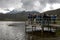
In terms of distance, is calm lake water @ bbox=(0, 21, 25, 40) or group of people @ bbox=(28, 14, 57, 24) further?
calm lake water @ bbox=(0, 21, 25, 40)

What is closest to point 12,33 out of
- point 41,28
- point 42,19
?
point 41,28

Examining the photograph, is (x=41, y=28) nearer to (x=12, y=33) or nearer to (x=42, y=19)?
(x=42, y=19)

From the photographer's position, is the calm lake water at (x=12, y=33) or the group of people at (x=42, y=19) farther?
the calm lake water at (x=12, y=33)

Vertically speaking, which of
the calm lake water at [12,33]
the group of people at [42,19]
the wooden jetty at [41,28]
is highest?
the group of people at [42,19]

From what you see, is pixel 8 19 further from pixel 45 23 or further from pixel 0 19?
pixel 45 23

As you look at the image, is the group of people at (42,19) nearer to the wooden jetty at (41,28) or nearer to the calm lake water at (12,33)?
the wooden jetty at (41,28)

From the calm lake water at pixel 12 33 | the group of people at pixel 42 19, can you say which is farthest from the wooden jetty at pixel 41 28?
the calm lake water at pixel 12 33

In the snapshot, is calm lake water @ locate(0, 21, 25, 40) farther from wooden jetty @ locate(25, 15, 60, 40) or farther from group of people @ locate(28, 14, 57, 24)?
group of people @ locate(28, 14, 57, 24)

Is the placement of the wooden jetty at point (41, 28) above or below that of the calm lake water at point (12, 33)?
above

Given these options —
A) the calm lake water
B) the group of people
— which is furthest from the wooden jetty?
the calm lake water

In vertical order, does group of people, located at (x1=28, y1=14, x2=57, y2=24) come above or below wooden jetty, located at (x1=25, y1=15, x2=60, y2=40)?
above

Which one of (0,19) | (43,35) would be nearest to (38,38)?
(43,35)

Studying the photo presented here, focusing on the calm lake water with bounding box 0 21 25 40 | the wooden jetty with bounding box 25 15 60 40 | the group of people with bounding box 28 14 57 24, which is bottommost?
the calm lake water with bounding box 0 21 25 40

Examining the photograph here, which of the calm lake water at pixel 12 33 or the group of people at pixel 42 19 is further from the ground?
the group of people at pixel 42 19
